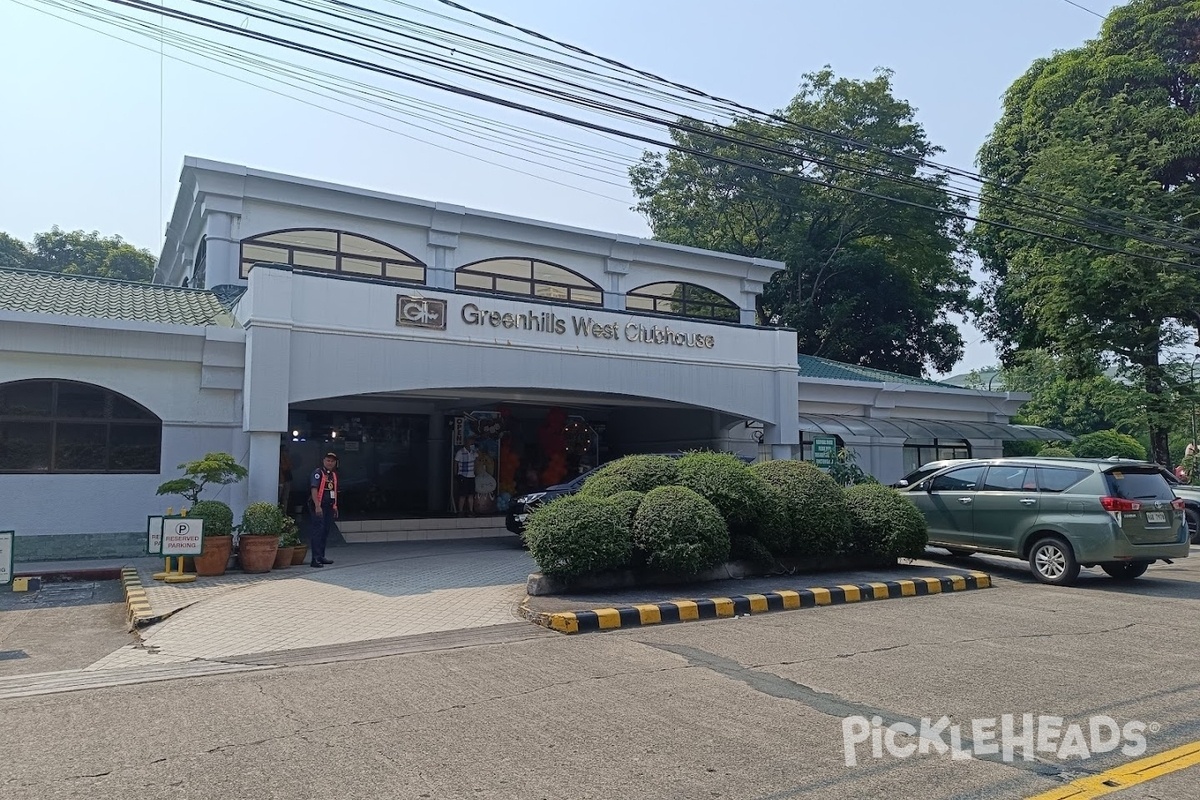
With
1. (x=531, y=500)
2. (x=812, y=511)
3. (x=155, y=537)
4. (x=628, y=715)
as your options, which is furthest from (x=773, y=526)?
(x=155, y=537)

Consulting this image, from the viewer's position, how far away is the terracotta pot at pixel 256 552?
1241cm

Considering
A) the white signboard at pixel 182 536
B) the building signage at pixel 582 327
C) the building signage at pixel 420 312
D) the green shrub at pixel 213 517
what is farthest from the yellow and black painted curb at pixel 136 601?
the building signage at pixel 582 327

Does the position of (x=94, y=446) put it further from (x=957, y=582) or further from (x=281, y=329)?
(x=957, y=582)

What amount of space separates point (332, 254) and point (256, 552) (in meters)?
7.95

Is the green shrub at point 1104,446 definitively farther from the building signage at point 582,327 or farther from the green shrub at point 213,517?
the green shrub at point 213,517

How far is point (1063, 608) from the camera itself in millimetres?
10148

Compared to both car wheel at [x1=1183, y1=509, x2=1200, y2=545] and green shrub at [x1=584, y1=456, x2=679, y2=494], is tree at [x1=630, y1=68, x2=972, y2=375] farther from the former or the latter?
green shrub at [x1=584, y1=456, x2=679, y2=494]

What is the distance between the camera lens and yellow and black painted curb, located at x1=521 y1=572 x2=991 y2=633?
8883 millimetres

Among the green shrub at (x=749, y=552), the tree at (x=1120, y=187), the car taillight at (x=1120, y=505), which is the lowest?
the green shrub at (x=749, y=552)

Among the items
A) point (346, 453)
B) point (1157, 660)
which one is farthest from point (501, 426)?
point (1157, 660)

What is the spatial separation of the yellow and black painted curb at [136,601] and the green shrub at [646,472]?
576 cm

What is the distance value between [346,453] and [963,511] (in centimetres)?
1418

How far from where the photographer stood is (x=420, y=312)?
48.6ft

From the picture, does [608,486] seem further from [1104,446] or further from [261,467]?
[1104,446]
